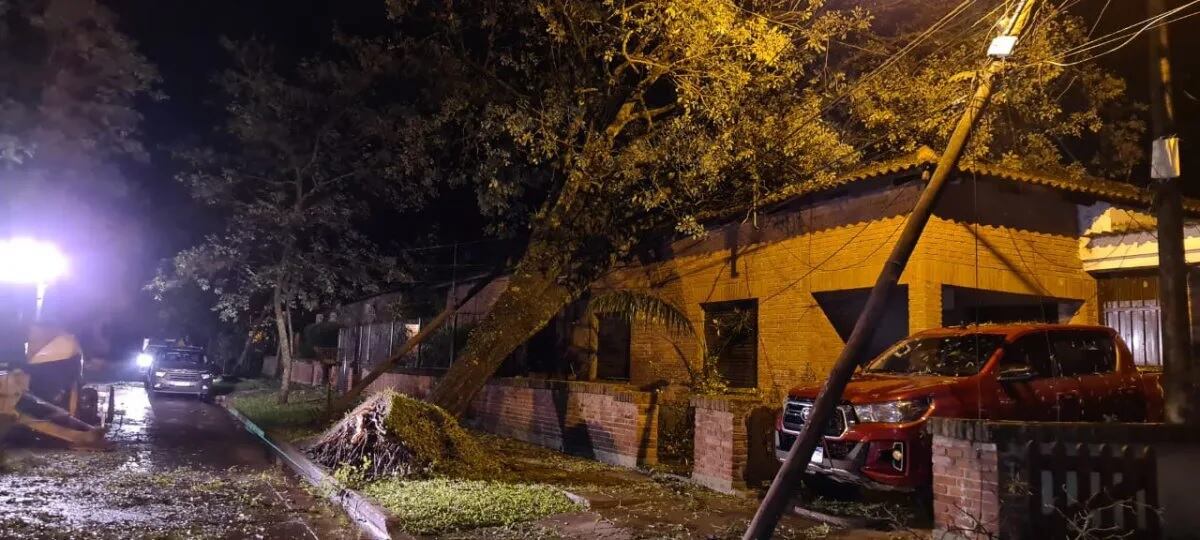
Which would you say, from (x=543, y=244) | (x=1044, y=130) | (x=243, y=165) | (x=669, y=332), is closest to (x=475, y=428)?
(x=669, y=332)

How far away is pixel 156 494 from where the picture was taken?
34.0 feet

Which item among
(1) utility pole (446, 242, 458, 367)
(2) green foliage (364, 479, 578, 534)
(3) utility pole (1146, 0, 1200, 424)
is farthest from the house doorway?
(1) utility pole (446, 242, 458, 367)

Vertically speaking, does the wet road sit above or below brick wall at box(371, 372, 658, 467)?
below

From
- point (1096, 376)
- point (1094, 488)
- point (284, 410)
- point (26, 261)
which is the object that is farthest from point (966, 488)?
point (284, 410)

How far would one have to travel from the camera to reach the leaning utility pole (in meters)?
6.70

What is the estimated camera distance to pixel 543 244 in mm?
13586

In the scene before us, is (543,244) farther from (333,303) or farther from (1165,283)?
(333,303)

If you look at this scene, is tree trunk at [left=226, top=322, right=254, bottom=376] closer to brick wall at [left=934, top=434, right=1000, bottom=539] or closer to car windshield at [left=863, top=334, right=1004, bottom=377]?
car windshield at [left=863, top=334, right=1004, bottom=377]

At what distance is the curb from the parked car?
1538 cm

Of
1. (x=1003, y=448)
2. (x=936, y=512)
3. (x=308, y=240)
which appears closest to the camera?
(x=1003, y=448)

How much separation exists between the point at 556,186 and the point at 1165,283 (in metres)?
9.53

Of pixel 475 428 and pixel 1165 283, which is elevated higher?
pixel 1165 283

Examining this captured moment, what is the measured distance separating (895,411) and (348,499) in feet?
20.5

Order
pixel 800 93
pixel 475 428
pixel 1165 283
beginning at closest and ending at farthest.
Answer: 1. pixel 1165 283
2. pixel 800 93
3. pixel 475 428
